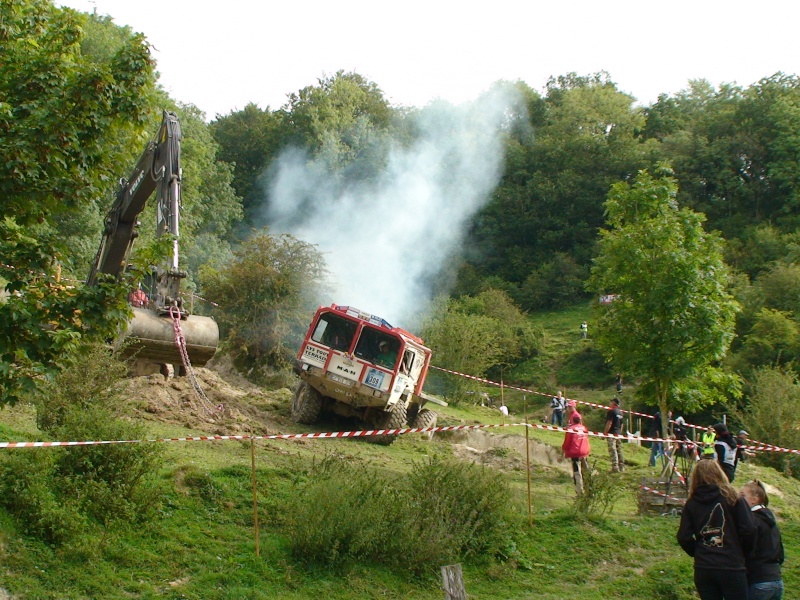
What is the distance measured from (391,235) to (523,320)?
9.99 meters

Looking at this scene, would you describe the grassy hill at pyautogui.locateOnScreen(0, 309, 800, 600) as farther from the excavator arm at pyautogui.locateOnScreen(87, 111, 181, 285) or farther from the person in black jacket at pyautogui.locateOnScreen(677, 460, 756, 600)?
the person in black jacket at pyautogui.locateOnScreen(677, 460, 756, 600)

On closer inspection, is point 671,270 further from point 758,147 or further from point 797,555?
point 758,147

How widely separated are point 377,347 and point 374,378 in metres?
0.79

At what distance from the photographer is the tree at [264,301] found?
2955cm

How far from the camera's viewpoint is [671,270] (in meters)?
19.2

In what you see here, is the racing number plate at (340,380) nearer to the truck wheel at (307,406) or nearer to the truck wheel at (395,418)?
the truck wheel at (307,406)

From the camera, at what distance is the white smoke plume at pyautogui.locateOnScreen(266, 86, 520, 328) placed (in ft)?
164

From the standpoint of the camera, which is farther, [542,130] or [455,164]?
[542,130]

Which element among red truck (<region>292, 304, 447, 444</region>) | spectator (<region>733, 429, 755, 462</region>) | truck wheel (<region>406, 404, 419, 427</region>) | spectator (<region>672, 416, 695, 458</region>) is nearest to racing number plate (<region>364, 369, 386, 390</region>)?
red truck (<region>292, 304, 447, 444</region>)

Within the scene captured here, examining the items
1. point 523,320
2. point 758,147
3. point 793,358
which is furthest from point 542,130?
point 793,358

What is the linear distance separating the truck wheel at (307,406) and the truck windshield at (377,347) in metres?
1.42

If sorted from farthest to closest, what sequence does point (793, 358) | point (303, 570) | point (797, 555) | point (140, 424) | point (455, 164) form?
point (455, 164), point (793, 358), point (797, 555), point (140, 424), point (303, 570)

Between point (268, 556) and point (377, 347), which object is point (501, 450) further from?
point (268, 556)

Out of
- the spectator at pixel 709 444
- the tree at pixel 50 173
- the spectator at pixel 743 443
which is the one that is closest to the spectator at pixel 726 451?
the spectator at pixel 709 444
